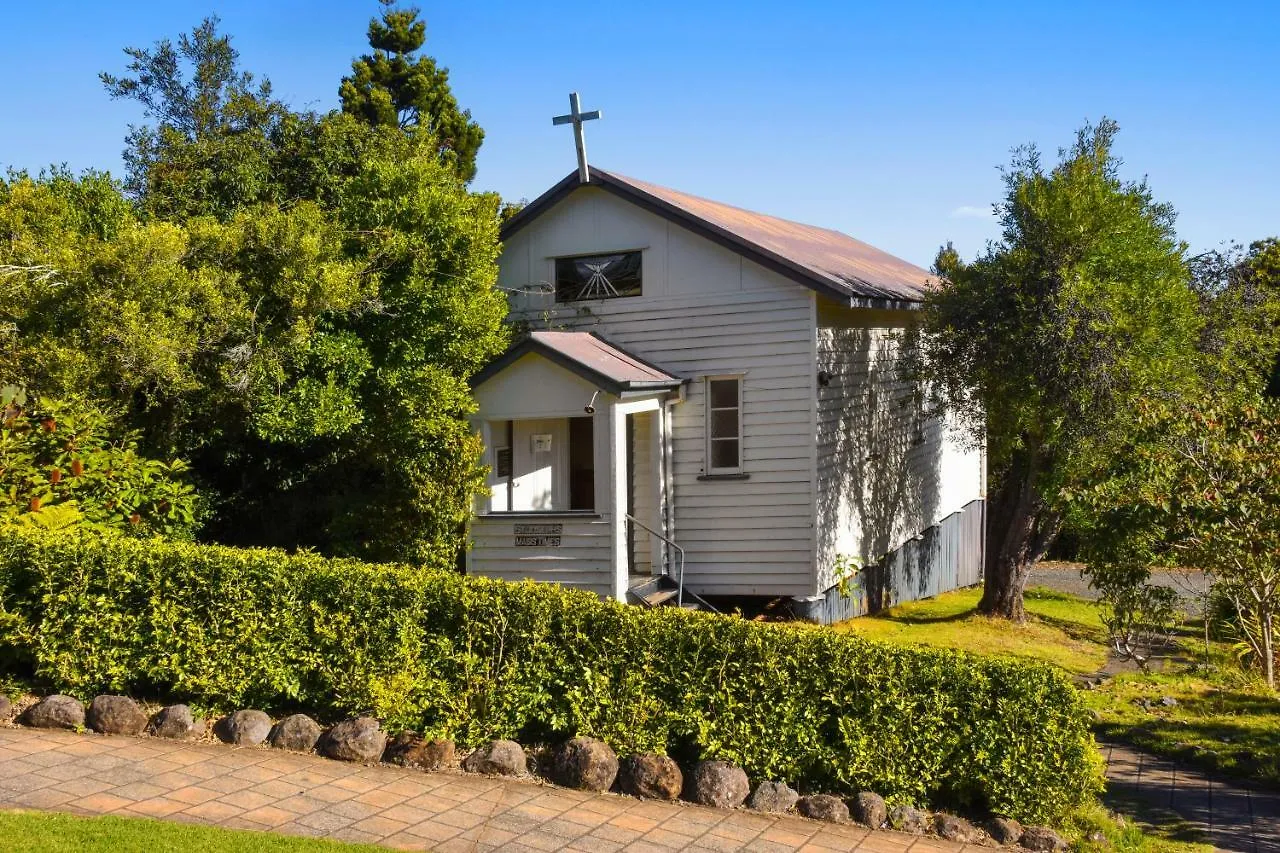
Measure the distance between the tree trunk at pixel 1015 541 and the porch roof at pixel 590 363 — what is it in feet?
19.2

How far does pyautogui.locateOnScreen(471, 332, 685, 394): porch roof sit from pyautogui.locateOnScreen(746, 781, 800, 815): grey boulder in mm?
6593

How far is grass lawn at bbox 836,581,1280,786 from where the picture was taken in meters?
10.1

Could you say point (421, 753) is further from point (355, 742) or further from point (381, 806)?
point (381, 806)

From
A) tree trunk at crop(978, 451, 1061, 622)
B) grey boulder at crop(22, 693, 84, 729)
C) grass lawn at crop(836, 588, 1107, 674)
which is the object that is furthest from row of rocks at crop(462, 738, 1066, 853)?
tree trunk at crop(978, 451, 1061, 622)

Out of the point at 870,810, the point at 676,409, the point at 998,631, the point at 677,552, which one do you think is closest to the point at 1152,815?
the point at 870,810

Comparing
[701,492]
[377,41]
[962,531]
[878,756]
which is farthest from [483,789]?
[377,41]

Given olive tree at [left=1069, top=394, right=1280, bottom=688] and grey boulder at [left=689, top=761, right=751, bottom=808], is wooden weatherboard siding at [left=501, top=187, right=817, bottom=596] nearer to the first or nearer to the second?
olive tree at [left=1069, top=394, right=1280, bottom=688]

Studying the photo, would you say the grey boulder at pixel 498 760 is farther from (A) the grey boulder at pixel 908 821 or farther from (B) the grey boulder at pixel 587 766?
(A) the grey boulder at pixel 908 821

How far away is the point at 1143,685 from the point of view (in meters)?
13.0

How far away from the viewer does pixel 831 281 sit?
14.4 metres

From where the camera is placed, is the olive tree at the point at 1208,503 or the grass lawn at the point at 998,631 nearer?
the olive tree at the point at 1208,503

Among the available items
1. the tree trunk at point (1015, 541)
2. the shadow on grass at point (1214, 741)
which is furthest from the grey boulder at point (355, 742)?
the tree trunk at point (1015, 541)

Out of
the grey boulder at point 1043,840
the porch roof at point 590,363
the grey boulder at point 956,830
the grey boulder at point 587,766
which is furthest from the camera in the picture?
the porch roof at point 590,363

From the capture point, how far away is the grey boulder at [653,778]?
823 centimetres
